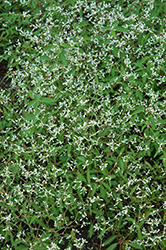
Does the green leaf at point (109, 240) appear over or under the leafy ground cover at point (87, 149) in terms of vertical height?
under

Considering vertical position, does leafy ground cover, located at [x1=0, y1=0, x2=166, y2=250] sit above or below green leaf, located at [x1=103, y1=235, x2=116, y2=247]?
above

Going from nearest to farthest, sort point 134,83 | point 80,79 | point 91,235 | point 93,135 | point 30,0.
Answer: point 91,235, point 93,135, point 134,83, point 80,79, point 30,0

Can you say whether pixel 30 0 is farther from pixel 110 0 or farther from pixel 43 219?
pixel 43 219

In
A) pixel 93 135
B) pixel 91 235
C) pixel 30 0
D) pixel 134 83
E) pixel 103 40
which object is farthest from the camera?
pixel 30 0

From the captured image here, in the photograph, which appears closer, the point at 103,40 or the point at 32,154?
the point at 32,154

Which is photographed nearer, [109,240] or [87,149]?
[109,240]

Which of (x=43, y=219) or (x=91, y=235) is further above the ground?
(x=43, y=219)

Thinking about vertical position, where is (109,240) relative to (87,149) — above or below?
below

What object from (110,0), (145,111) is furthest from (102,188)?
(110,0)
